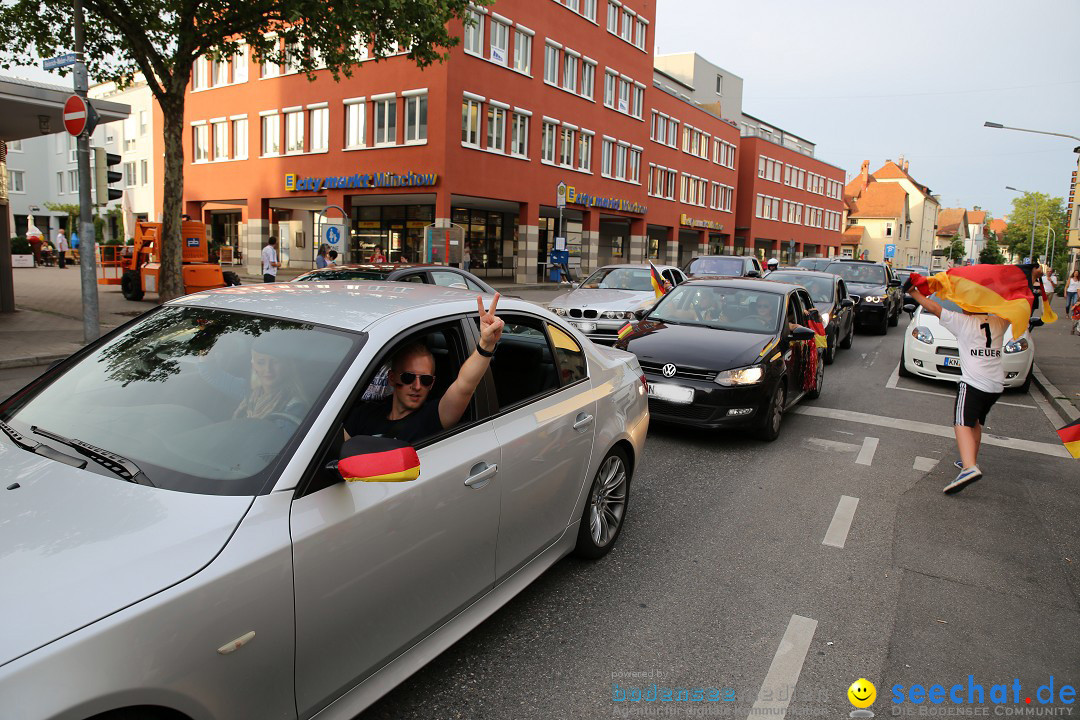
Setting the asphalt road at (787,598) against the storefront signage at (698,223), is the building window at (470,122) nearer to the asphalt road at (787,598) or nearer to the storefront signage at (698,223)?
the storefront signage at (698,223)

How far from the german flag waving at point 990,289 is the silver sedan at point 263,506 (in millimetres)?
3799

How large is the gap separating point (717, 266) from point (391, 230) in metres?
20.9

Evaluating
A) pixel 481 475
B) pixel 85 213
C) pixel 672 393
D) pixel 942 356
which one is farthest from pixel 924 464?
pixel 85 213

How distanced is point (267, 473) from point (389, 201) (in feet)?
111

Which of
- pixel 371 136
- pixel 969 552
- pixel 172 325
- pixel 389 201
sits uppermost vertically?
pixel 371 136

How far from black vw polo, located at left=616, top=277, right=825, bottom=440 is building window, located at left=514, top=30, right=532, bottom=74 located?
26.3 m

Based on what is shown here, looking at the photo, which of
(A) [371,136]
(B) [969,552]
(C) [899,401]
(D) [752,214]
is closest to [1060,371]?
(C) [899,401]

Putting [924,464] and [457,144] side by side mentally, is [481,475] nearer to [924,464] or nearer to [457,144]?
[924,464]

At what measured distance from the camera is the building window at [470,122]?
29312 mm

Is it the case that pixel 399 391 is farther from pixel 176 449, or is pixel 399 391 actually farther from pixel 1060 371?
pixel 1060 371

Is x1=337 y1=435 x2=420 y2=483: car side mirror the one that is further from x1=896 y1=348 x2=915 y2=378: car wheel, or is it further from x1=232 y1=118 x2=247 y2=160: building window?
x1=232 y1=118 x2=247 y2=160: building window

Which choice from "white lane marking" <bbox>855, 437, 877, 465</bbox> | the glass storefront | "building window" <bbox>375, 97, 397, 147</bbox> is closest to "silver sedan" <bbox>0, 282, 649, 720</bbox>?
"white lane marking" <bbox>855, 437, 877, 465</bbox>

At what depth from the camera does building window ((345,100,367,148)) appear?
3075 centimetres

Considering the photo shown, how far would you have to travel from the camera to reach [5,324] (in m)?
13.1
